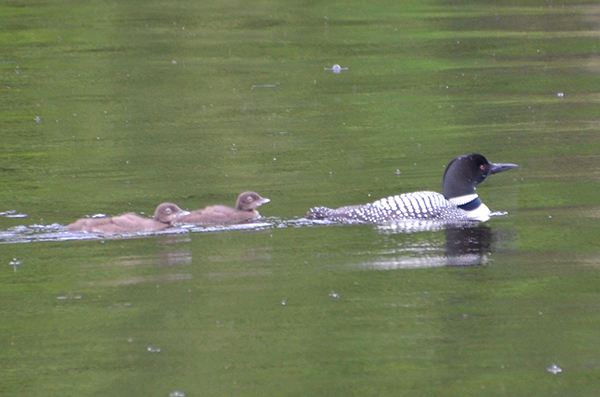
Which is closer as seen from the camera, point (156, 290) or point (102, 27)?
point (156, 290)

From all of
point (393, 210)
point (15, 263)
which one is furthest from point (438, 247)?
point (15, 263)

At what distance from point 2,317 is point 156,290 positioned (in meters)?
0.89

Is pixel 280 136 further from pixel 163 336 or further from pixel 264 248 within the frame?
pixel 163 336

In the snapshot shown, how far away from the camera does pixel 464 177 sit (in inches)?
330

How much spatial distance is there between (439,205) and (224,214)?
1568 millimetres

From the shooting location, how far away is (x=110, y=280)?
22.1 ft

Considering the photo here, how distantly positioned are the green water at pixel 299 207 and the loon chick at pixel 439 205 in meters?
0.14

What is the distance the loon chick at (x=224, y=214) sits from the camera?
7992mm

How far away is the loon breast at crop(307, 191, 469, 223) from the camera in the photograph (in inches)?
315

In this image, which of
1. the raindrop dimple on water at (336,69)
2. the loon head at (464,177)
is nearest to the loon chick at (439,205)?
the loon head at (464,177)

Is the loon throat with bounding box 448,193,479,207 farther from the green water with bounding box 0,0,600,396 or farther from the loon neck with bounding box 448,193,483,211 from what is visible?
the green water with bounding box 0,0,600,396

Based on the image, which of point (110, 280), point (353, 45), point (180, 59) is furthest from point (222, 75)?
point (110, 280)

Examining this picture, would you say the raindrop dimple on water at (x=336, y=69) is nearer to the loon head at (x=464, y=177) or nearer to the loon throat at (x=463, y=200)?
the loon head at (x=464, y=177)

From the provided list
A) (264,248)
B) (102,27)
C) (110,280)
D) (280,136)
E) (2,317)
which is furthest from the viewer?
(102,27)
